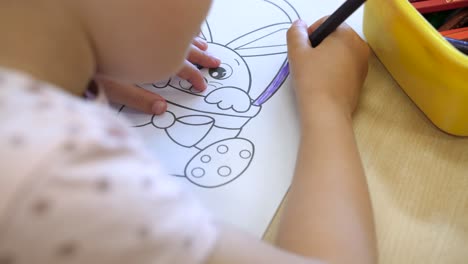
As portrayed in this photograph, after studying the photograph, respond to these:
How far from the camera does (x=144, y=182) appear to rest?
0.28 metres

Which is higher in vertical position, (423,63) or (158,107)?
(423,63)

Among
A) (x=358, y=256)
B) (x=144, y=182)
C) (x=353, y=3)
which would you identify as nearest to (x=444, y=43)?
(x=353, y=3)

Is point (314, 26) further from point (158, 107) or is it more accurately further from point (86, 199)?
point (86, 199)

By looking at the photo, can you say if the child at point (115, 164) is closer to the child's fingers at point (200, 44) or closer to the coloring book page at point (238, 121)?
the coloring book page at point (238, 121)

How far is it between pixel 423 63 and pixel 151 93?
0.92 feet

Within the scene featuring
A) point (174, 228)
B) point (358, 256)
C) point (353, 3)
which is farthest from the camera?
point (353, 3)

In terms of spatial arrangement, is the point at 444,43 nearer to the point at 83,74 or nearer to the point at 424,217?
the point at 424,217

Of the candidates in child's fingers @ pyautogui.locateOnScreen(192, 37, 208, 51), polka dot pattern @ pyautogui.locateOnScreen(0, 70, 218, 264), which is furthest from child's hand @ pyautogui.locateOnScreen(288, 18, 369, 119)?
polka dot pattern @ pyautogui.locateOnScreen(0, 70, 218, 264)

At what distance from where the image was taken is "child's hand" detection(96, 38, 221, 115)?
516 millimetres

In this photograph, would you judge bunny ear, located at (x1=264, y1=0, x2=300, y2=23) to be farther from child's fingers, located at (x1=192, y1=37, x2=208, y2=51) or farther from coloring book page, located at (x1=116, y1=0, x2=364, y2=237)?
child's fingers, located at (x1=192, y1=37, x2=208, y2=51)

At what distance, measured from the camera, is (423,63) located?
1.52ft

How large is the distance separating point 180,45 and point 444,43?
24 cm

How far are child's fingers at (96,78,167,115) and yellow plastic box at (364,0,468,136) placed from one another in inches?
9.9

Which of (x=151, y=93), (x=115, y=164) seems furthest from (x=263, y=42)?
(x=115, y=164)
